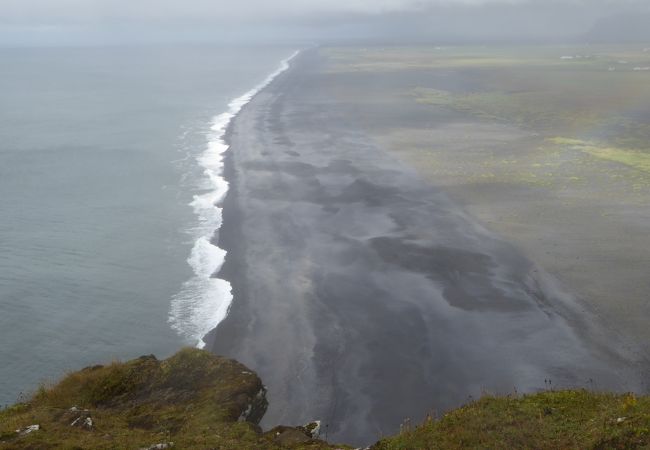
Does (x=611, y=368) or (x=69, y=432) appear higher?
(x=69, y=432)

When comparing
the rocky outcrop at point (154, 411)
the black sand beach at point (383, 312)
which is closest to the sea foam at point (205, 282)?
the black sand beach at point (383, 312)

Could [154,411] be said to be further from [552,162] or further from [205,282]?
[552,162]

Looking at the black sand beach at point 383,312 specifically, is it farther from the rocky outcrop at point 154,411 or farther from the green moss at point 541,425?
the green moss at point 541,425

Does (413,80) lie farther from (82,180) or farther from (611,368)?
(611,368)

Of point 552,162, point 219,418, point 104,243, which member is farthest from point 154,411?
point 552,162

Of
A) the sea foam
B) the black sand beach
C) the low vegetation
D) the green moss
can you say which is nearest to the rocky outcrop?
the low vegetation

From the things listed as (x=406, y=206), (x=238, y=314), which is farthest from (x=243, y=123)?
(x=238, y=314)

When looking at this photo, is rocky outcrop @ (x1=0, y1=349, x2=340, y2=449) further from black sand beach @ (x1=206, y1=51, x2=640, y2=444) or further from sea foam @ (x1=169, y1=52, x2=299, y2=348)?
sea foam @ (x1=169, y1=52, x2=299, y2=348)
